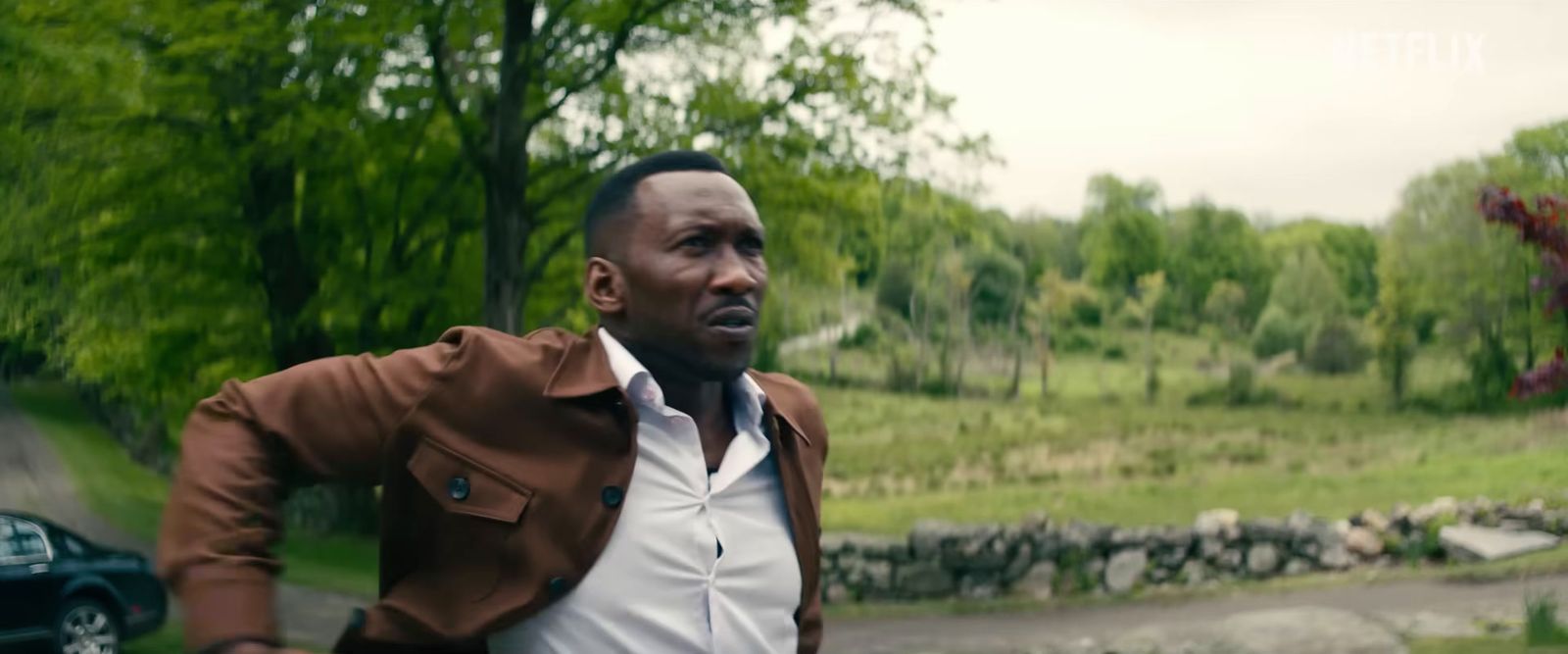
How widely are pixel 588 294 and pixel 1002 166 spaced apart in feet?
53.5

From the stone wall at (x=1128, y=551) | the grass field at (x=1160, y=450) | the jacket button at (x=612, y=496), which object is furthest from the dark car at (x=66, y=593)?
the grass field at (x=1160, y=450)

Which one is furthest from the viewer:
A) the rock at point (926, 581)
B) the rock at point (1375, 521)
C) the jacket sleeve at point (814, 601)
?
the rock at point (926, 581)

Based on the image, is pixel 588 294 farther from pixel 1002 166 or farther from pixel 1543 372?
pixel 1002 166

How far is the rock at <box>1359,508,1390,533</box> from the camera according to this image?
1688 cm

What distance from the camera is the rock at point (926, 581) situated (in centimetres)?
1838

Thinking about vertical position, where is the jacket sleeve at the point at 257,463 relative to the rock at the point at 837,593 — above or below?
above

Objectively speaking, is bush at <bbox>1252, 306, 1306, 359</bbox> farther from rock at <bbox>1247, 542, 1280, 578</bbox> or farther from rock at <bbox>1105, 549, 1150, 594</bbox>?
rock at <bbox>1105, 549, 1150, 594</bbox>

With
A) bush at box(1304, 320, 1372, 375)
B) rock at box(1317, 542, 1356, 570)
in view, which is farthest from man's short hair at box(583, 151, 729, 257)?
bush at box(1304, 320, 1372, 375)

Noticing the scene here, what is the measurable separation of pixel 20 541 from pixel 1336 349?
23.8m

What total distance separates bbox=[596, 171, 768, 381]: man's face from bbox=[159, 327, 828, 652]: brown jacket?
86mm

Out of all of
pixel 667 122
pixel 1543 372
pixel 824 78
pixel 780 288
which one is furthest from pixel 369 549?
pixel 1543 372

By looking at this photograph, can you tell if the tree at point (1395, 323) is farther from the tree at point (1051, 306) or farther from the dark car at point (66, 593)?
the dark car at point (66, 593)

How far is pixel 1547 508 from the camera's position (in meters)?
16.4

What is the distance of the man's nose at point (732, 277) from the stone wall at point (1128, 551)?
15473 mm
